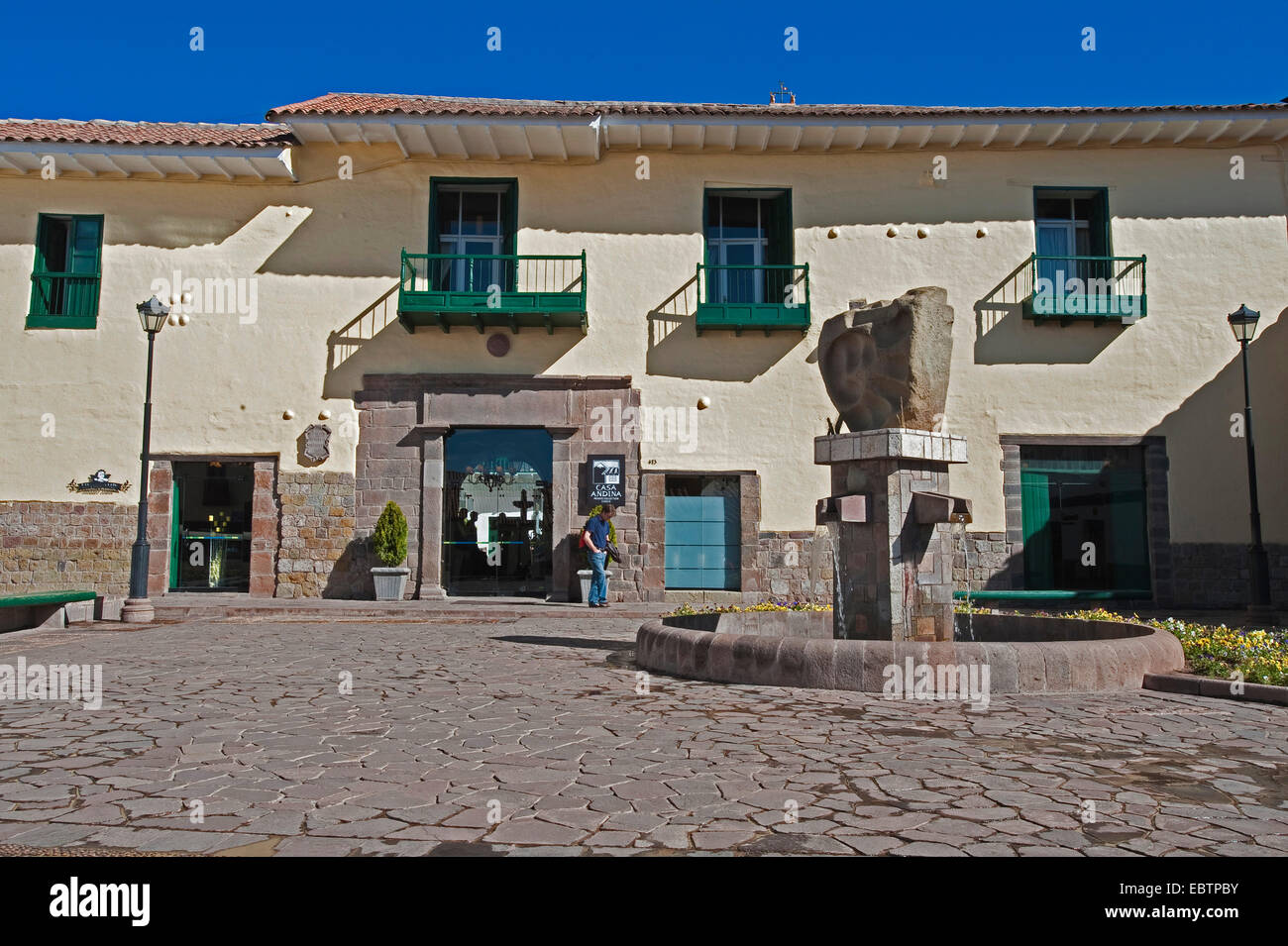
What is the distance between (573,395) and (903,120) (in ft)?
24.1

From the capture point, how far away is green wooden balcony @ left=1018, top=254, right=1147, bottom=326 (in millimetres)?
15961

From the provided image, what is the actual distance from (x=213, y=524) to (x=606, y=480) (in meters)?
7.03

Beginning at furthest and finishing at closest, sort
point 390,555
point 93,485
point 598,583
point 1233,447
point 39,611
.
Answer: point 1233,447 < point 93,485 < point 390,555 < point 598,583 < point 39,611

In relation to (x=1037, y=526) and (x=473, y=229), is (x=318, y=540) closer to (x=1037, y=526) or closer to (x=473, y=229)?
(x=473, y=229)

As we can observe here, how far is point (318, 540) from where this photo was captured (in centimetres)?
1576

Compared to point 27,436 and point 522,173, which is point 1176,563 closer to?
point 522,173

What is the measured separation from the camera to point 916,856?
10.1 feet

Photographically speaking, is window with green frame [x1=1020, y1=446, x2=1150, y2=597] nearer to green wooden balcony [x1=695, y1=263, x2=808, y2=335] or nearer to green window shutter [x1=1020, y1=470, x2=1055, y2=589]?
green window shutter [x1=1020, y1=470, x2=1055, y2=589]

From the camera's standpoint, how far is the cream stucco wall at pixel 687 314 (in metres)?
15.9

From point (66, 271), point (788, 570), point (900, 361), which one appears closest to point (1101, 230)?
point (788, 570)

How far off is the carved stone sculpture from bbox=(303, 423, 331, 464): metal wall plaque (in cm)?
1054

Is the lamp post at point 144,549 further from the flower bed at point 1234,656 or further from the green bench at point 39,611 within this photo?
the flower bed at point 1234,656

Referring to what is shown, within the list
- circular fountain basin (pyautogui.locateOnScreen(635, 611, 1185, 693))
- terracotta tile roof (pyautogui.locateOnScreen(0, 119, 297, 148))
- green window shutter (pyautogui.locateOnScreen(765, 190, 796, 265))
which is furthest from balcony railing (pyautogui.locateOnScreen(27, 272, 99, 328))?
circular fountain basin (pyautogui.locateOnScreen(635, 611, 1185, 693))

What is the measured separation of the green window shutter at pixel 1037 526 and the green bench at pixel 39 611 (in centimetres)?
1470
